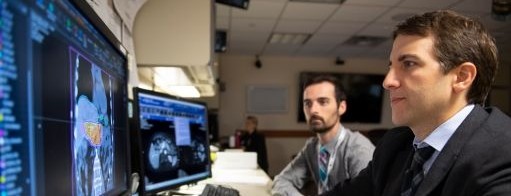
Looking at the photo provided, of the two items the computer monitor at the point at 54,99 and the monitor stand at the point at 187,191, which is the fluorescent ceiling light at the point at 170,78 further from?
the computer monitor at the point at 54,99

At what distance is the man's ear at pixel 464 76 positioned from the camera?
0.97 m

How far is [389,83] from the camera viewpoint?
1.03 m

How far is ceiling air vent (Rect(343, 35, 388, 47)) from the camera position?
17.2 ft

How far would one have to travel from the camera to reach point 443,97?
965 millimetres

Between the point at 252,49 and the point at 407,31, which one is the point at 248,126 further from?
the point at 407,31

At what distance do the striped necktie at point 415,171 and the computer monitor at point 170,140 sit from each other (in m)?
0.75

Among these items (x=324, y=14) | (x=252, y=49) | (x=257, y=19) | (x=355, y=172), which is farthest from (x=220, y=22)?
(x=355, y=172)

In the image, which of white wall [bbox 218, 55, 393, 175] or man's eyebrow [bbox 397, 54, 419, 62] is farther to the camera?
white wall [bbox 218, 55, 393, 175]

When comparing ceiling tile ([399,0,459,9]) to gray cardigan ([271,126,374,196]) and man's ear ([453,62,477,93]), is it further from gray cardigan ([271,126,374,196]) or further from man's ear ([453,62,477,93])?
man's ear ([453,62,477,93])

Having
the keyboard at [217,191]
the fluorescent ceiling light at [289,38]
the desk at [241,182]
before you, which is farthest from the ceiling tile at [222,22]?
the keyboard at [217,191]

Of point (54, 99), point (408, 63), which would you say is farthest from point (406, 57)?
point (54, 99)

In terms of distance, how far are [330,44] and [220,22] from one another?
196cm

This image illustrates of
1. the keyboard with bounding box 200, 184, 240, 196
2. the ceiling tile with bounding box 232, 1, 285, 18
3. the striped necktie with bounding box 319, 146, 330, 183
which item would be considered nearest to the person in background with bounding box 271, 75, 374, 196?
the striped necktie with bounding box 319, 146, 330, 183

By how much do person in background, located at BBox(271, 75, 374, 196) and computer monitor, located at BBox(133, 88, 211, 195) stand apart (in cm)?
43
